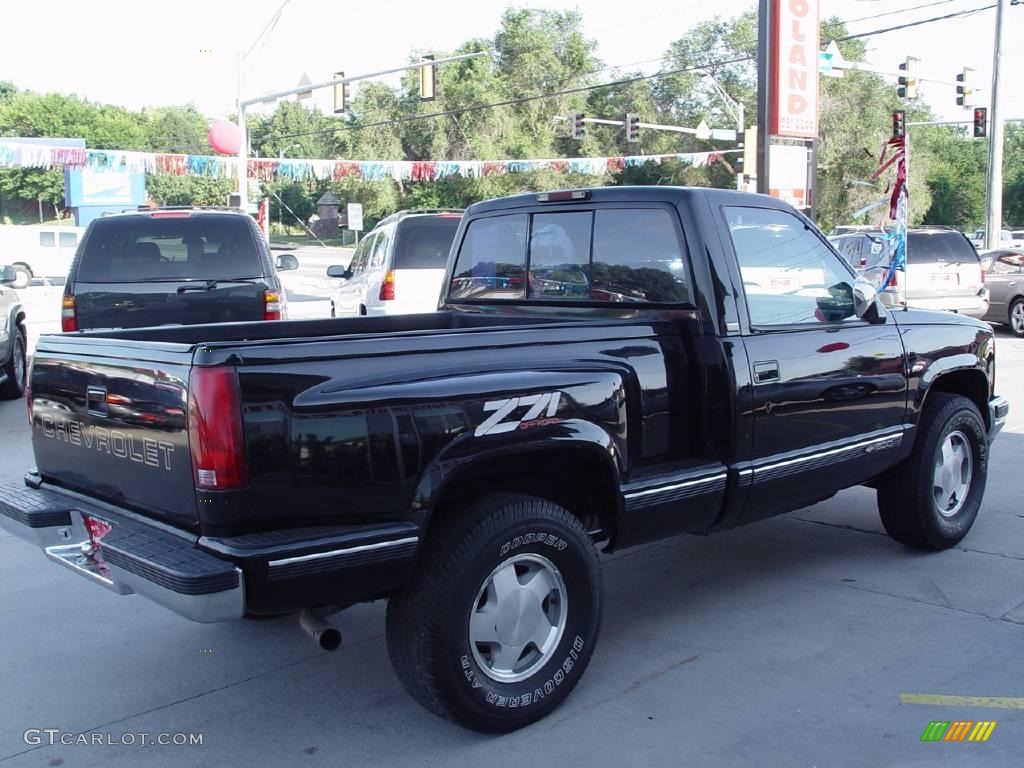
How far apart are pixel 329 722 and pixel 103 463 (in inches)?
49.4

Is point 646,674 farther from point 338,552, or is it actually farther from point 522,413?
point 338,552

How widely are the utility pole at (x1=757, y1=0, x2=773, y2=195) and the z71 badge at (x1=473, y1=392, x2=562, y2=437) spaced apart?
11543mm

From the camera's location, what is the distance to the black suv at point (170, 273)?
8.98 meters

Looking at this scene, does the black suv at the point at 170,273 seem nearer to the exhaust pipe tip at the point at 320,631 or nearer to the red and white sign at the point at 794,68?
the exhaust pipe tip at the point at 320,631

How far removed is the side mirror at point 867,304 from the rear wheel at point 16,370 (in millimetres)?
8934

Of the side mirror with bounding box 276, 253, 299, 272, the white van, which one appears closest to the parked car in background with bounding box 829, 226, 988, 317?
the side mirror with bounding box 276, 253, 299, 272

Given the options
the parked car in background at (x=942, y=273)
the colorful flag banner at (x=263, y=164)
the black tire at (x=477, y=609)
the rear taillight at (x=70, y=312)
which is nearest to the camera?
the black tire at (x=477, y=609)

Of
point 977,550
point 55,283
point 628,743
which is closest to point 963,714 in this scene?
point 628,743

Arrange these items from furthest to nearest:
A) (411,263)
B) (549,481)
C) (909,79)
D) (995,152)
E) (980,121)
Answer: (980,121), (909,79), (995,152), (411,263), (549,481)

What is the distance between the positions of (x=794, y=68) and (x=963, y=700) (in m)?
12.9

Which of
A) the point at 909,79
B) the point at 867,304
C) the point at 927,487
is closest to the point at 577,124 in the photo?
the point at 909,79

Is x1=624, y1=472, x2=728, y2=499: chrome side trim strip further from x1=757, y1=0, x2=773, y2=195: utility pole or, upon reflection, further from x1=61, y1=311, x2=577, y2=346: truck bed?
x1=757, y1=0, x2=773, y2=195: utility pole

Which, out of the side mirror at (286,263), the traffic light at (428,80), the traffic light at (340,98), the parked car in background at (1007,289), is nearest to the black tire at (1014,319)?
the parked car in background at (1007,289)

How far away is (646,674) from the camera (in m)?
4.24
